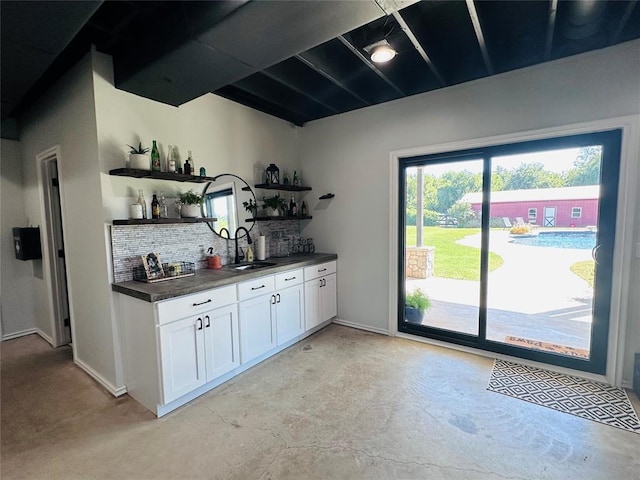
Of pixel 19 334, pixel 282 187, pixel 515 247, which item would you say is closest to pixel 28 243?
pixel 19 334

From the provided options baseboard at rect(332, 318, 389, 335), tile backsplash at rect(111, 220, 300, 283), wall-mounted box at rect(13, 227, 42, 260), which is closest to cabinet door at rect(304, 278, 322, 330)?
baseboard at rect(332, 318, 389, 335)

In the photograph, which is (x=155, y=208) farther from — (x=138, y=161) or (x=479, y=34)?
(x=479, y=34)

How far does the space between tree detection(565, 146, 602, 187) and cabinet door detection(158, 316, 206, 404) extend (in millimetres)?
3379

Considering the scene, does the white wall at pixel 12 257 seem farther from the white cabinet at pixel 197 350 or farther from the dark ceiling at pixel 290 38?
the white cabinet at pixel 197 350

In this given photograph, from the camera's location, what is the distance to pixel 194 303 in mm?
2318

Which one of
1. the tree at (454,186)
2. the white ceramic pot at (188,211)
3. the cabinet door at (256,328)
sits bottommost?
the cabinet door at (256,328)

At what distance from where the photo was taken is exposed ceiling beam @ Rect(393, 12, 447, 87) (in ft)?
6.57

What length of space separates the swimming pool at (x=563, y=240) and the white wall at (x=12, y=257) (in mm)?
5436

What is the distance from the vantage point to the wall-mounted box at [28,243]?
349cm

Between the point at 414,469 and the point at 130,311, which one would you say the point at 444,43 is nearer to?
the point at 414,469

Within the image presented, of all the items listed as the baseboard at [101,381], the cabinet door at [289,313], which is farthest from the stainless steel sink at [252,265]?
the baseboard at [101,381]

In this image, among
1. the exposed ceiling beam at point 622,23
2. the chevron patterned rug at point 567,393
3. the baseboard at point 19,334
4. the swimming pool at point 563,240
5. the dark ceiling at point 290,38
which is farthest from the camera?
the baseboard at point 19,334

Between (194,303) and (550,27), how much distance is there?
130 inches

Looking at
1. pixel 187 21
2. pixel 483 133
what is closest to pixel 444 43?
pixel 483 133
